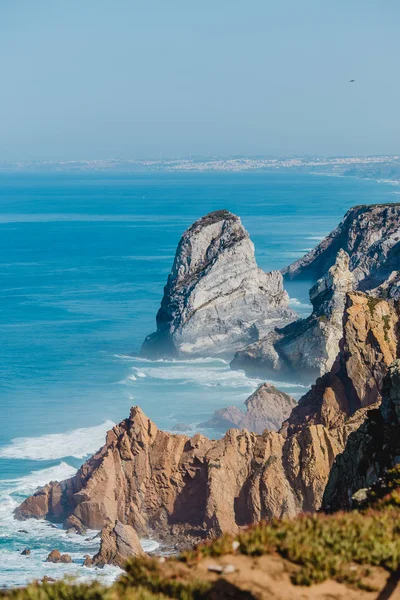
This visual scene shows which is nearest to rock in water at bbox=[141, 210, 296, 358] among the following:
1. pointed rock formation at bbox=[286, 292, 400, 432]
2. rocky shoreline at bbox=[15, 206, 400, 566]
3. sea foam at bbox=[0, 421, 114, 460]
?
sea foam at bbox=[0, 421, 114, 460]

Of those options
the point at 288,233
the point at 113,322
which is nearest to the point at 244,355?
the point at 113,322

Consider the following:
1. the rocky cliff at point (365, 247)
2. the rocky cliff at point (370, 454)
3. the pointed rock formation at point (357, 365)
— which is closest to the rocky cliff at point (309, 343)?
the rocky cliff at point (365, 247)

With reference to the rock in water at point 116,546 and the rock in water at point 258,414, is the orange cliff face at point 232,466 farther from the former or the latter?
the rock in water at point 258,414

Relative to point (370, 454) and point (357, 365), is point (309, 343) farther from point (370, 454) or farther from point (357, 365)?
point (370, 454)

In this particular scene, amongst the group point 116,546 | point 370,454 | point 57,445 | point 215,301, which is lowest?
point 116,546

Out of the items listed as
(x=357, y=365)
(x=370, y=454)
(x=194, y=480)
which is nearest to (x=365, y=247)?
(x=357, y=365)
